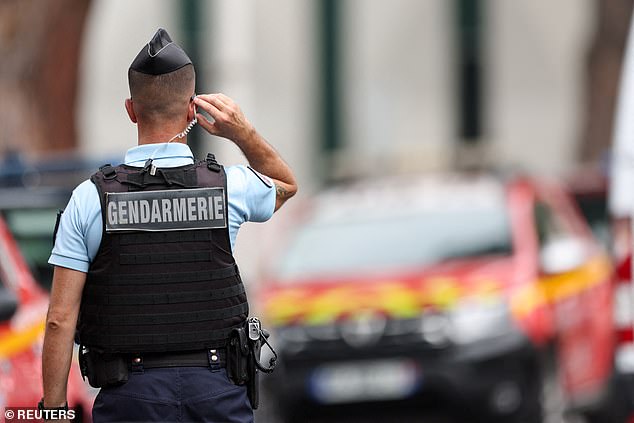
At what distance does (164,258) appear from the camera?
417cm

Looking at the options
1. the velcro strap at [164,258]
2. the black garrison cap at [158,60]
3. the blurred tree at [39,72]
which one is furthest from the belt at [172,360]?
the blurred tree at [39,72]

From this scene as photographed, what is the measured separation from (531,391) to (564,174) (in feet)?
31.6

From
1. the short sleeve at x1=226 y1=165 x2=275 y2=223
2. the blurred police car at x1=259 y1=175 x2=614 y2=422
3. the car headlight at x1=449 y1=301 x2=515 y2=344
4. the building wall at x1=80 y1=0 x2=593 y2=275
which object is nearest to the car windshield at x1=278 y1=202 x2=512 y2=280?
the blurred police car at x1=259 y1=175 x2=614 y2=422

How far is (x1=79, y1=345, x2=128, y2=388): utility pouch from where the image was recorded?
417 centimetres

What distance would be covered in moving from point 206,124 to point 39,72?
6.77 meters

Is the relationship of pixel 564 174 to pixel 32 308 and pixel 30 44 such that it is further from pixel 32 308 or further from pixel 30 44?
pixel 32 308

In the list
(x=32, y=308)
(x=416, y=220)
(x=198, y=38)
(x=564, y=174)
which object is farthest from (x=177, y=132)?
(x=198, y=38)

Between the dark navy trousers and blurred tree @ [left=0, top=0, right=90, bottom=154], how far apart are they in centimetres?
644

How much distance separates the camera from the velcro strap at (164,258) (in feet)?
13.6

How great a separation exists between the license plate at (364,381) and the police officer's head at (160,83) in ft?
16.5

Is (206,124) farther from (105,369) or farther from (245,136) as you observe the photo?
(105,369)

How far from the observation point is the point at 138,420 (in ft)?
13.7

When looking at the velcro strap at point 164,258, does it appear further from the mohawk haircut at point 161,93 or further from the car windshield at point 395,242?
the car windshield at point 395,242

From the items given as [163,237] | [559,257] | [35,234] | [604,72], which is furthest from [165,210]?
[604,72]
